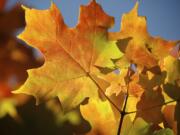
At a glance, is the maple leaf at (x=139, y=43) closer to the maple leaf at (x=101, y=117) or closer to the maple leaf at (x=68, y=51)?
the maple leaf at (x=68, y=51)

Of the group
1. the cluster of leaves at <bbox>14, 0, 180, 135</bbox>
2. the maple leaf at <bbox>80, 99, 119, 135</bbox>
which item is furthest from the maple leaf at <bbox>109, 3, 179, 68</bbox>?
the maple leaf at <bbox>80, 99, 119, 135</bbox>

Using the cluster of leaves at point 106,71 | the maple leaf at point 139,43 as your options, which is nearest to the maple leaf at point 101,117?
the cluster of leaves at point 106,71

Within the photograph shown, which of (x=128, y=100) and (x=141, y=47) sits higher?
(x=141, y=47)

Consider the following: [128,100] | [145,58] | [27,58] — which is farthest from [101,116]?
[27,58]

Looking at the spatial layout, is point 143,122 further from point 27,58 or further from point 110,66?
point 27,58

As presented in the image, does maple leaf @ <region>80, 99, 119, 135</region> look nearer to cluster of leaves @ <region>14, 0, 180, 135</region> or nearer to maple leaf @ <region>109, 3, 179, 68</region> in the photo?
cluster of leaves @ <region>14, 0, 180, 135</region>

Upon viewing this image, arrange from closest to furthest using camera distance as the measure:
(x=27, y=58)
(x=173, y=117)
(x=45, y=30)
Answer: (x=45, y=30) < (x=173, y=117) < (x=27, y=58)

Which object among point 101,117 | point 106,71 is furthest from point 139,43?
point 101,117

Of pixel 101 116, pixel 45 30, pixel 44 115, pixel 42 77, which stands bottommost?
pixel 44 115
